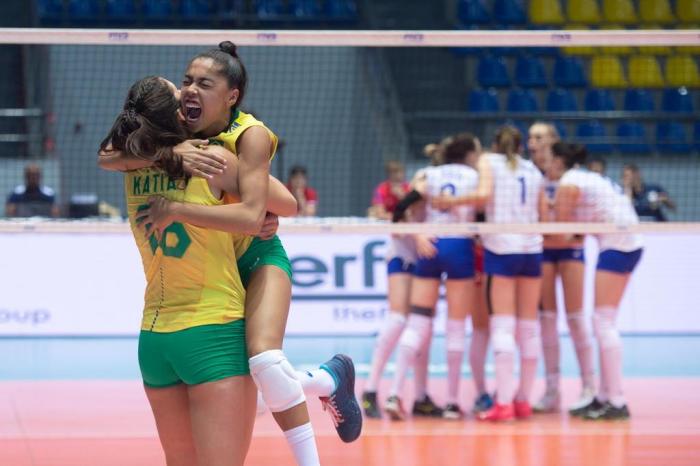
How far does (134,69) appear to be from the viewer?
45.6 ft

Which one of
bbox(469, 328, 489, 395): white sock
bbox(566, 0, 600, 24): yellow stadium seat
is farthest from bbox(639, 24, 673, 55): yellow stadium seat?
bbox(469, 328, 489, 395): white sock

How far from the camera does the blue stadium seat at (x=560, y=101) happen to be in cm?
1514

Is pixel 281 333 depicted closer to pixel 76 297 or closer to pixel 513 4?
pixel 76 297

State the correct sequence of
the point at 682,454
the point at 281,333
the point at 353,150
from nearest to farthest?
the point at 281,333 < the point at 682,454 < the point at 353,150

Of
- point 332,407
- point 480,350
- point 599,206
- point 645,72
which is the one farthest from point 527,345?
point 645,72

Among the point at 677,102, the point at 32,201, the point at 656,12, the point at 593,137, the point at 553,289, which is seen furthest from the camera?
the point at 656,12

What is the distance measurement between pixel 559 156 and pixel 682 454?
2.19 metres

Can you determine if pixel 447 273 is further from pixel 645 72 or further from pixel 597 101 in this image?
pixel 645 72

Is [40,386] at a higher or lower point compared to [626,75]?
lower

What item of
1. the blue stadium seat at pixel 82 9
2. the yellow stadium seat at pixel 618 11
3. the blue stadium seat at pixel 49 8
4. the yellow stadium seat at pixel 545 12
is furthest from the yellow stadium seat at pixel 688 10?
the blue stadium seat at pixel 49 8

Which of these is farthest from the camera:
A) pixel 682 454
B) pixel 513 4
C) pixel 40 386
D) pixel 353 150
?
pixel 513 4

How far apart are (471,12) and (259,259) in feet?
41.8

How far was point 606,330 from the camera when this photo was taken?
7.10 meters

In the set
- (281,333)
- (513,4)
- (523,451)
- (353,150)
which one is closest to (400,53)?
(513,4)
